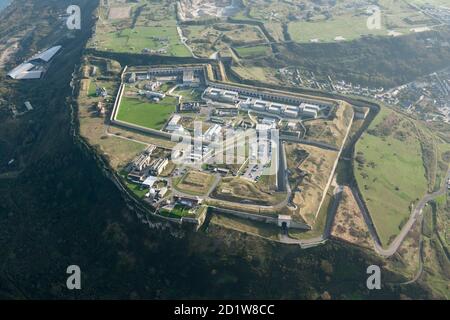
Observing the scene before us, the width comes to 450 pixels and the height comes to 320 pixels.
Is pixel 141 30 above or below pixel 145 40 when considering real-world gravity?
below

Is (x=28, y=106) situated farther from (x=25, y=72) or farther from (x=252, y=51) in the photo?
(x=252, y=51)

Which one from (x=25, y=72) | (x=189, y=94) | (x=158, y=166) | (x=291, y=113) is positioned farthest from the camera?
(x=25, y=72)

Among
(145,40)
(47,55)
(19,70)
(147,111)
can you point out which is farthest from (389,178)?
(47,55)

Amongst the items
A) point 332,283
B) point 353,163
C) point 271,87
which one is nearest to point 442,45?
point 271,87

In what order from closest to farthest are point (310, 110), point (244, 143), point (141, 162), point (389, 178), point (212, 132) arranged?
point (141, 162), point (389, 178), point (244, 143), point (212, 132), point (310, 110)

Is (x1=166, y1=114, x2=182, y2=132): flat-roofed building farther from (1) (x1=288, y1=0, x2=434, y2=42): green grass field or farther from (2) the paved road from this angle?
(1) (x1=288, y1=0, x2=434, y2=42): green grass field

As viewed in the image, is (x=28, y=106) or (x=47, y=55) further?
(x=47, y=55)

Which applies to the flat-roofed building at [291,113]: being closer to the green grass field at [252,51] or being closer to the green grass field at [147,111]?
the green grass field at [147,111]
